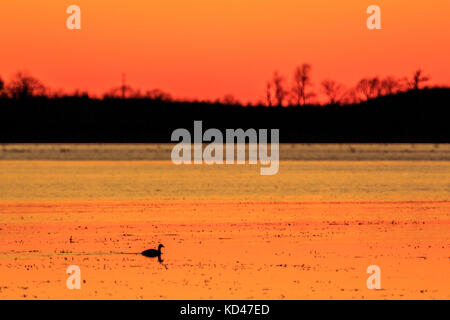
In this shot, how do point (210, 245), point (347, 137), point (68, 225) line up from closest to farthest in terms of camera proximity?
point (210, 245) → point (68, 225) → point (347, 137)

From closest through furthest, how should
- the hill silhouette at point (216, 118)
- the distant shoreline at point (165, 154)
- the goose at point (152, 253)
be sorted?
the goose at point (152, 253)
the distant shoreline at point (165, 154)
the hill silhouette at point (216, 118)

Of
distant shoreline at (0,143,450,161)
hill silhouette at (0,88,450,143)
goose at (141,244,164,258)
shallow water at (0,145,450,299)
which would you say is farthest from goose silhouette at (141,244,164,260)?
hill silhouette at (0,88,450,143)

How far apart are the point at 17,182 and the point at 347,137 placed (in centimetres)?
7823

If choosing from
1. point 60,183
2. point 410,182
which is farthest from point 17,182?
point 410,182

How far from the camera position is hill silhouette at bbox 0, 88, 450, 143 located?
10400cm

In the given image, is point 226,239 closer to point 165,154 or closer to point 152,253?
point 152,253

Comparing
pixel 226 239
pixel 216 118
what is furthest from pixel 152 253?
pixel 216 118

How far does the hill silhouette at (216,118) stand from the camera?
10400 cm

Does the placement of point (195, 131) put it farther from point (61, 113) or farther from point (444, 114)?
point (444, 114)

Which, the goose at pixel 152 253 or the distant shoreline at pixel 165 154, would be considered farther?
the distant shoreline at pixel 165 154

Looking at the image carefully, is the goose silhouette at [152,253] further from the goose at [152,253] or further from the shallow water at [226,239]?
the shallow water at [226,239]

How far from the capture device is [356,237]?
1402 cm

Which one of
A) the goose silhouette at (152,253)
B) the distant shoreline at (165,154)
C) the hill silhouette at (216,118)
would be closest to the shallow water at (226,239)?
the goose silhouette at (152,253)

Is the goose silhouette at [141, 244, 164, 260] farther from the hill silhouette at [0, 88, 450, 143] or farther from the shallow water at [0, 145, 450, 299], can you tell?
the hill silhouette at [0, 88, 450, 143]
